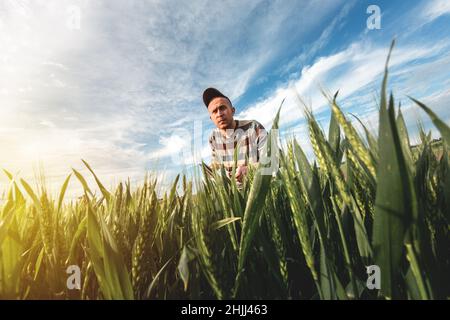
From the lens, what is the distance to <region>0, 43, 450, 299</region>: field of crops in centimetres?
32

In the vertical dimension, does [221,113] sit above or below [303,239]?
above

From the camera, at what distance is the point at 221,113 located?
3305 millimetres

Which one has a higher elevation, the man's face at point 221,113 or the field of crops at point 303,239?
the man's face at point 221,113

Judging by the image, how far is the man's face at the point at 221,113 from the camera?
10.8ft

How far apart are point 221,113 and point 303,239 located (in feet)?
9.89

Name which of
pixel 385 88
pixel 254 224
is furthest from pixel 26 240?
pixel 385 88

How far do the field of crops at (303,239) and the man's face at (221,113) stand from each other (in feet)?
8.84

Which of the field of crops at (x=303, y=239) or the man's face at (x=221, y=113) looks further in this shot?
the man's face at (x=221, y=113)

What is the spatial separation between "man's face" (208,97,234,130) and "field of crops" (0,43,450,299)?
2.69m

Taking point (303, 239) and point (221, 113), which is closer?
point (303, 239)

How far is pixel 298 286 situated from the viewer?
19.3 inches

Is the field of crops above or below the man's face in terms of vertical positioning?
below

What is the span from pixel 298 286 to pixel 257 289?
0.08 m
